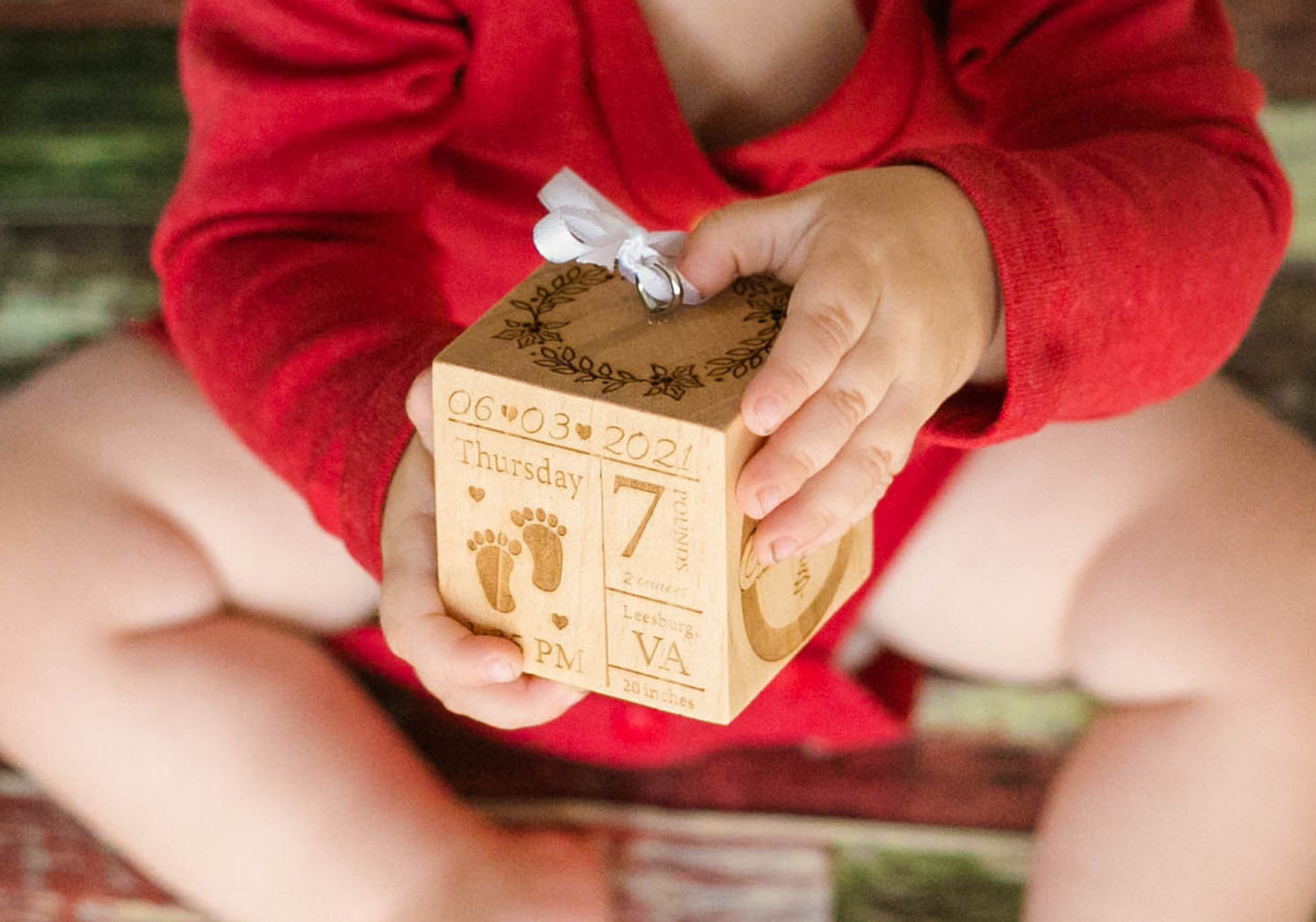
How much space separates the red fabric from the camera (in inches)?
23.1

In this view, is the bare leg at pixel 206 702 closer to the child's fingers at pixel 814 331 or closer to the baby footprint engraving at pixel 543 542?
the baby footprint engraving at pixel 543 542

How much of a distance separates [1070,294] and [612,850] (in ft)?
1.32

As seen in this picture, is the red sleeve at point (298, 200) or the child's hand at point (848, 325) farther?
the red sleeve at point (298, 200)

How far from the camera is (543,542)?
489mm

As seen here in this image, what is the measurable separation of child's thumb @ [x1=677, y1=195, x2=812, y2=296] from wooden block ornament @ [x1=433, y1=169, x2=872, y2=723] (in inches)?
0.4

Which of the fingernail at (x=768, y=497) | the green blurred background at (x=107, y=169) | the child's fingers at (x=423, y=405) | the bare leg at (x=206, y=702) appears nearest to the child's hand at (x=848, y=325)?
the fingernail at (x=768, y=497)

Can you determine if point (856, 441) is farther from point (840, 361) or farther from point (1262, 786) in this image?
point (1262, 786)

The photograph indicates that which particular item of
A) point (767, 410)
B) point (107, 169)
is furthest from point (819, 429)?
point (107, 169)

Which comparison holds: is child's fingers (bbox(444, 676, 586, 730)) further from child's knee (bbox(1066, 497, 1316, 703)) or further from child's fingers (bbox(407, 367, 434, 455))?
child's knee (bbox(1066, 497, 1316, 703))

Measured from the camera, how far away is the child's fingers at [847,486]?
0.47 m

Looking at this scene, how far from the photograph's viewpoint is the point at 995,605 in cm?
74

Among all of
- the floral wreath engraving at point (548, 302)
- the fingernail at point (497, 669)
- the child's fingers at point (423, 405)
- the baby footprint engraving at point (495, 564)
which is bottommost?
the fingernail at point (497, 669)

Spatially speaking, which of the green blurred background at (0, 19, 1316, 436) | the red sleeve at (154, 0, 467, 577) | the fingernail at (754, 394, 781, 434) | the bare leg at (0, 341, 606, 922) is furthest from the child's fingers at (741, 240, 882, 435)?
the green blurred background at (0, 19, 1316, 436)

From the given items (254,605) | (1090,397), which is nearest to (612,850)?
(254,605)
